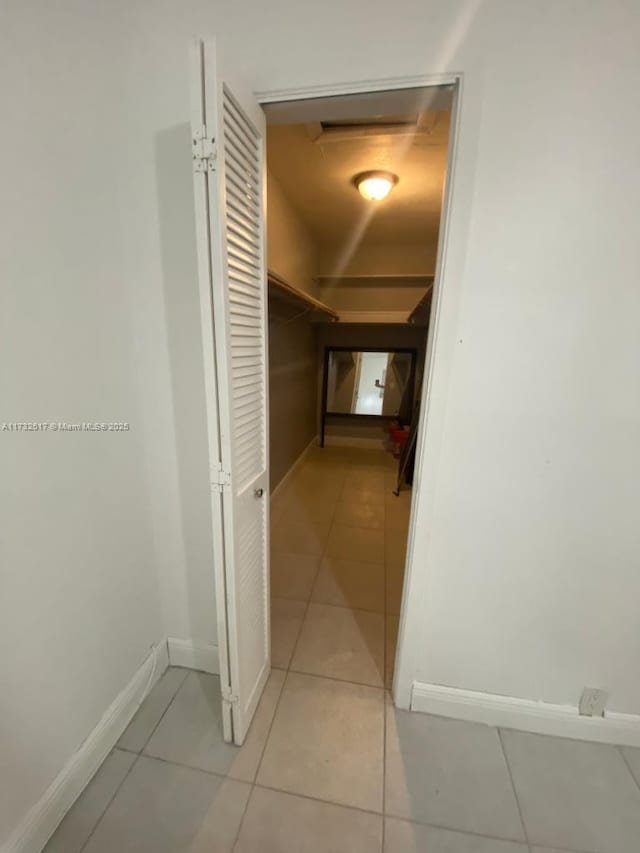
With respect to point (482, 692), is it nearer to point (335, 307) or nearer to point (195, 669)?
point (195, 669)

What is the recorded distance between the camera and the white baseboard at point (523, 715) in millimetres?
1302

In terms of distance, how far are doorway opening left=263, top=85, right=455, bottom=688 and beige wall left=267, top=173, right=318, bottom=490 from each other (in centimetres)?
2

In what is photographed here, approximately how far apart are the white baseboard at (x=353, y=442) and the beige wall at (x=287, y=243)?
1975mm

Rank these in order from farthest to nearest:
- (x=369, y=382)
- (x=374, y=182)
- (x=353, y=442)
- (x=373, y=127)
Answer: (x=353, y=442) → (x=369, y=382) → (x=374, y=182) → (x=373, y=127)

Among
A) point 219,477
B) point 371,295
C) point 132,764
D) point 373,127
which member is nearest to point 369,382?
point 371,295

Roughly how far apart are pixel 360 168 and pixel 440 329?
1851 millimetres

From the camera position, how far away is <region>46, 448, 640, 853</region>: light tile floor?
1038 millimetres

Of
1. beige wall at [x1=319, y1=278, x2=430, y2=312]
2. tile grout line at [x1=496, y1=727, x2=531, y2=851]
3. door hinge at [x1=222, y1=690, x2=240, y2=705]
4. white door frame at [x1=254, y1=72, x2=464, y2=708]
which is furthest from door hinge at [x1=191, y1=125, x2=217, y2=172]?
beige wall at [x1=319, y1=278, x2=430, y2=312]

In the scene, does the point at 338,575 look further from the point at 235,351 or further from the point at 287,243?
the point at 287,243

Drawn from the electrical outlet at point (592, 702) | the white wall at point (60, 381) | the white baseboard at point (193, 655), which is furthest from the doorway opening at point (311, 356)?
the electrical outlet at point (592, 702)

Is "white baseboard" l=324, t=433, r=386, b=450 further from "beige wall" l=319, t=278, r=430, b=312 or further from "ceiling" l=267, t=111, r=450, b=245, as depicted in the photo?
"ceiling" l=267, t=111, r=450, b=245

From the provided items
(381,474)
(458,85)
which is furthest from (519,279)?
(381,474)

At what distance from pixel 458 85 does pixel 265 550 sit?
161cm

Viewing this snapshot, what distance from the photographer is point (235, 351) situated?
100cm
